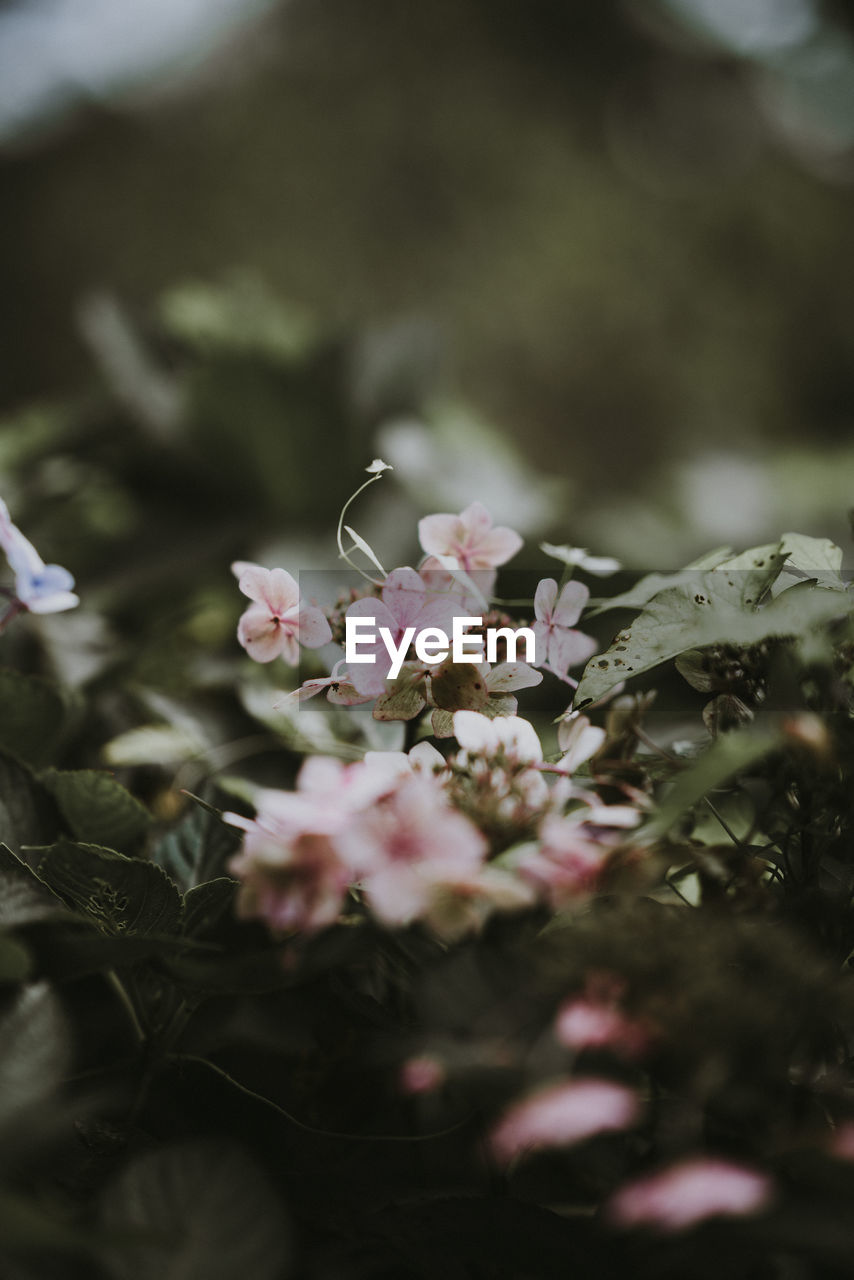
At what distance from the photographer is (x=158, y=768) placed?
2.01 feet

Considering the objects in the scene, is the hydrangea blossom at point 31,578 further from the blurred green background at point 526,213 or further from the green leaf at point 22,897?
the blurred green background at point 526,213

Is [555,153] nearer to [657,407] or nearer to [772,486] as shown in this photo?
[657,407]

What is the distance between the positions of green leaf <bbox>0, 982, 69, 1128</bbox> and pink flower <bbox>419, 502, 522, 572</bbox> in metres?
0.21

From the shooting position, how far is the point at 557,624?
35 cm

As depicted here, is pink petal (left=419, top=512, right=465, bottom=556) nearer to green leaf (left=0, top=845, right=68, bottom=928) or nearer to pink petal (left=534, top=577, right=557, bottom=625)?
pink petal (left=534, top=577, right=557, bottom=625)

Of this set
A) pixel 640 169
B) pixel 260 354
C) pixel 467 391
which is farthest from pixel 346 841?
pixel 640 169

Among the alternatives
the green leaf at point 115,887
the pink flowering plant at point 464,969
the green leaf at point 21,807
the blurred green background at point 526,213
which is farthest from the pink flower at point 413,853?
the blurred green background at point 526,213

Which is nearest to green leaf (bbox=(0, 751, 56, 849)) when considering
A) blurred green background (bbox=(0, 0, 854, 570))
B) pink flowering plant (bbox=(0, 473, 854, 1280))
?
pink flowering plant (bbox=(0, 473, 854, 1280))

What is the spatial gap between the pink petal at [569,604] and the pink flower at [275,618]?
0.09m

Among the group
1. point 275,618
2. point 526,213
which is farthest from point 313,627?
point 526,213

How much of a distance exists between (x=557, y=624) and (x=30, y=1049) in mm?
234

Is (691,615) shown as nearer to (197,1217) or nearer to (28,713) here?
(197,1217)

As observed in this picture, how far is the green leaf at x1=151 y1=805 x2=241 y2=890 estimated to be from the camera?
40 centimetres

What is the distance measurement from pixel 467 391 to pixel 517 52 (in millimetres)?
1000
